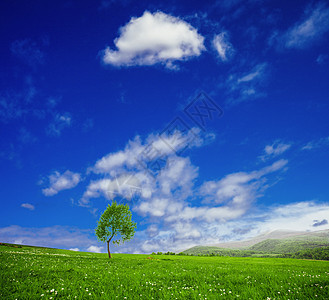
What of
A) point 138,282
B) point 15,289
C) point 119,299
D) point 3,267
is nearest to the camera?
point 119,299

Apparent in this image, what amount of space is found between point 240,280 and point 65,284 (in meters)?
8.95

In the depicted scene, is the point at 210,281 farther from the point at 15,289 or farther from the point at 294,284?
the point at 15,289

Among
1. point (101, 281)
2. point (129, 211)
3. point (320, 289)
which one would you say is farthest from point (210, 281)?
point (129, 211)

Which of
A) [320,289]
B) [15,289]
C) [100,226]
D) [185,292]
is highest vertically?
[100,226]

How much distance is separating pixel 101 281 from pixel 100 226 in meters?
33.7

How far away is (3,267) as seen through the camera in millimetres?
12320

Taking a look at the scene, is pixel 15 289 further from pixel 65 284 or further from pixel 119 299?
pixel 119 299

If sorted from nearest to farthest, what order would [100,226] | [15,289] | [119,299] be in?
[119,299] < [15,289] < [100,226]

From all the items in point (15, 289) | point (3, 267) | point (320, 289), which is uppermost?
point (3, 267)

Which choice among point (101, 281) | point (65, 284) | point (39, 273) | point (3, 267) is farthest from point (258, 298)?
point (3, 267)

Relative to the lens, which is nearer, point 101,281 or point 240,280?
point 101,281

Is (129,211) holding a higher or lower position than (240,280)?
higher

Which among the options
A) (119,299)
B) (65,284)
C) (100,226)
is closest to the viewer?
(119,299)

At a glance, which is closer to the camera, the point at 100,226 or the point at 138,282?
the point at 138,282
